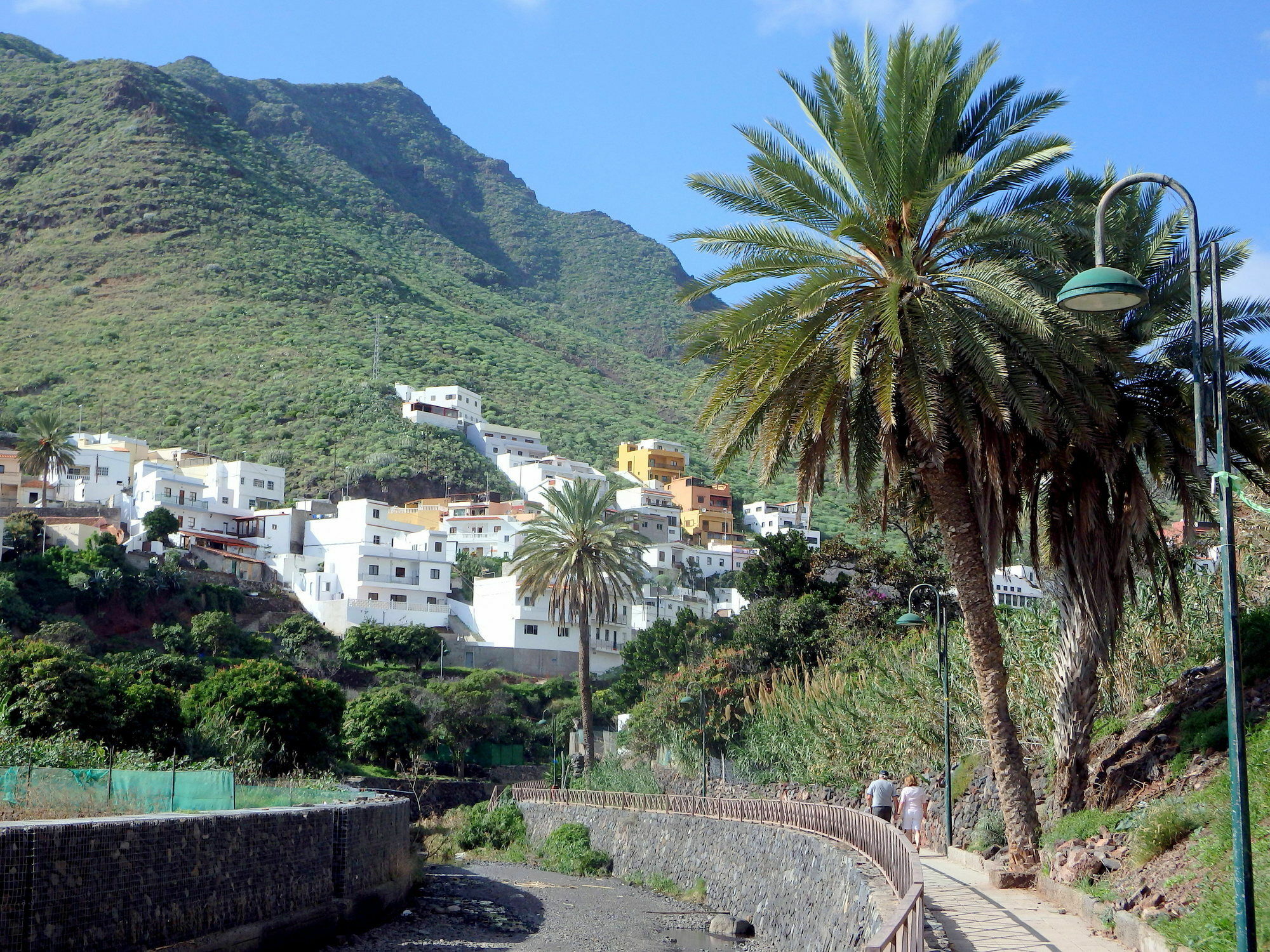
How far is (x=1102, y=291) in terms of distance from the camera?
9.50m

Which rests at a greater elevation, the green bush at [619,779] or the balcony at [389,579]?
Answer: the balcony at [389,579]

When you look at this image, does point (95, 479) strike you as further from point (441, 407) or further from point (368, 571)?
point (441, 407)

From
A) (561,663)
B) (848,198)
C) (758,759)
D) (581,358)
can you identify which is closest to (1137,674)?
(848,198)

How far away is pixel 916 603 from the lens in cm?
4462

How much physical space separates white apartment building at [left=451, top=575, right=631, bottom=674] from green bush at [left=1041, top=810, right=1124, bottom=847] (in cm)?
6513

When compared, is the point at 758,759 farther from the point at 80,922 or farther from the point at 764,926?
the point at 80,922

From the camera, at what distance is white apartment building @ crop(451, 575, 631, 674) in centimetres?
8450

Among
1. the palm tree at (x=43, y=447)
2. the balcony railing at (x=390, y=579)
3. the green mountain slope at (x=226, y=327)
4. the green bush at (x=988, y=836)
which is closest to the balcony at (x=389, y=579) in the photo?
the balcony railing at (x=390, y=579)

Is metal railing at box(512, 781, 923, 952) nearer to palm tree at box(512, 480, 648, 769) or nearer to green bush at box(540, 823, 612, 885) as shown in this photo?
green bush at box(540, 823, 612, 885)

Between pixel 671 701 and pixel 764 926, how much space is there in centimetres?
2061

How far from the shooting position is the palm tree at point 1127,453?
18.0 metres

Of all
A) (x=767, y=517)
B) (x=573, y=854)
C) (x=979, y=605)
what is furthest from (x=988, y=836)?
(x=767, y=517)

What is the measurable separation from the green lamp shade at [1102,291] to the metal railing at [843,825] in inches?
187

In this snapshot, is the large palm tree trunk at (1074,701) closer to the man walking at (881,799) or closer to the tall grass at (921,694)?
the tall grass at (921,694)
